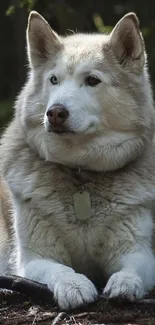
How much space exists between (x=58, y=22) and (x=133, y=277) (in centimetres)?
614

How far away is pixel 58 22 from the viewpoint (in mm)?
10523

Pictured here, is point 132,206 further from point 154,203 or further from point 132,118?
point 132,118

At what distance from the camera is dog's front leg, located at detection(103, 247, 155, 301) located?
4.79m

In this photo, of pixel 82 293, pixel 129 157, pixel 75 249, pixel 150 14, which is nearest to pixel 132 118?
pixel 129 157

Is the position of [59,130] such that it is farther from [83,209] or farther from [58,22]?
[58,22]

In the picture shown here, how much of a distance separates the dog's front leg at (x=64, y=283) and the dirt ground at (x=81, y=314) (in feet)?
0.18

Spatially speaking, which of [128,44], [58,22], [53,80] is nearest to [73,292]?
[53,80]

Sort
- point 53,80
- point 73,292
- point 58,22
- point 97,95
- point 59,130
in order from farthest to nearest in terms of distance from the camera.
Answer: point 58,22 < point 53,80 < point 97,95 < point 59,130 < point 73,292

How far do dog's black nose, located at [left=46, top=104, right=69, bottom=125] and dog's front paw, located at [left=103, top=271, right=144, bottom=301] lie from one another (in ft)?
3.38

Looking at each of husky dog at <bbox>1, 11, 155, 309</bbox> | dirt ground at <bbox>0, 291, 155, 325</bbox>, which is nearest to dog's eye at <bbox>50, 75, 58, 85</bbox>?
husky dog at <bbox>1, 11, 155, 309</bbox>

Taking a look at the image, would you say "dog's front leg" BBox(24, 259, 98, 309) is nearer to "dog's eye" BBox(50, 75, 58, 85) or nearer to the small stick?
the small stick

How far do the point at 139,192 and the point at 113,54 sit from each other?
98cm

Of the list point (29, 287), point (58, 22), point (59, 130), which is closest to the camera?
point (29, 287)

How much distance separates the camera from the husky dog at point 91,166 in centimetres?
545
